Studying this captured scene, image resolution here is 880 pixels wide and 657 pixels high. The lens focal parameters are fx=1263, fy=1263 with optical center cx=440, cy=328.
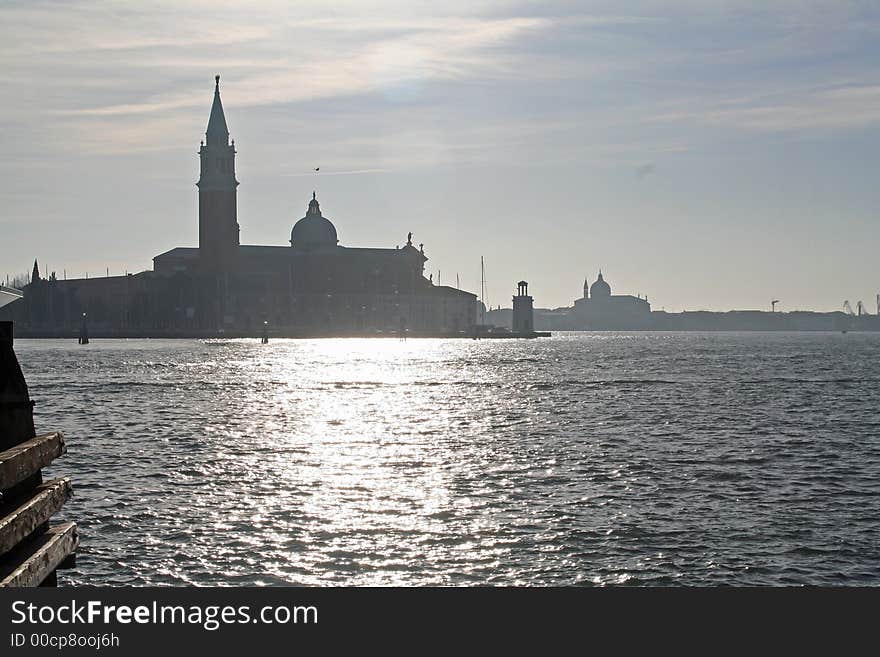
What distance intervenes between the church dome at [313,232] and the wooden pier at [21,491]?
186 m

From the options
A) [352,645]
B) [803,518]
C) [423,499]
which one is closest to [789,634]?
[352,645]

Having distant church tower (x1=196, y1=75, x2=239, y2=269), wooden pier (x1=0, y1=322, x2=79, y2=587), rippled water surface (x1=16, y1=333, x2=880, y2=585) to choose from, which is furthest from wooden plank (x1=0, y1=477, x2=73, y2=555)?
distant church tower (x1=196, y1=75, x2=239, y2=269)

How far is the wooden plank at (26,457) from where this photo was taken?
296 inches

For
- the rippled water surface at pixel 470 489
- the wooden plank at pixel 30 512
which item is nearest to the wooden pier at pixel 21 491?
the wooden plank at pixel 30 512

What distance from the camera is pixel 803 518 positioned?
2062cm

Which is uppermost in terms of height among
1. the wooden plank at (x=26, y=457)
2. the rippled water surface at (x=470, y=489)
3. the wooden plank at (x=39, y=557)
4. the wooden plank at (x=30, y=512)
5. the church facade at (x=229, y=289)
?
the church facade at (x=229, y=289)

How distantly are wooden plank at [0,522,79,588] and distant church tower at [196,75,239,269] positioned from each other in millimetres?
152608

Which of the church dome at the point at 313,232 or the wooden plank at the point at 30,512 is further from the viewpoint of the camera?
the church dome at the point at 313,232

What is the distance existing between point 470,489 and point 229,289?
15379 cm

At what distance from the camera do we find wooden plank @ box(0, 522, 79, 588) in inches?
299

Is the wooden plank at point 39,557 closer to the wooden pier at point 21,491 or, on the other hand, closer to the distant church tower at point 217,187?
the wooden pier at point 21,491

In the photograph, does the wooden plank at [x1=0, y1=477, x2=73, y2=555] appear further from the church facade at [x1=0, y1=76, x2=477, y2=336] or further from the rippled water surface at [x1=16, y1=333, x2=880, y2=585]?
the church facade at [x1=0, y1=76, x2=477, y2=336]

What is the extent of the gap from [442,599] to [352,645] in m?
0.75

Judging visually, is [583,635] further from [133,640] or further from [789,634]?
[133,640]
